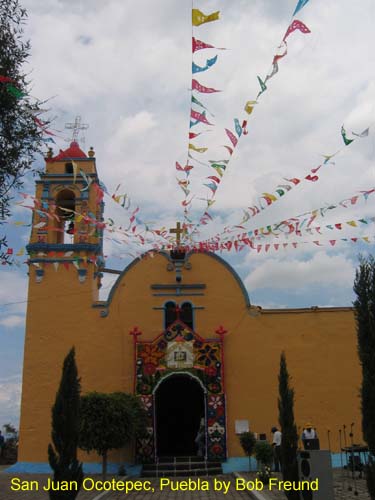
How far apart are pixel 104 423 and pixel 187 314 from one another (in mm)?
5004

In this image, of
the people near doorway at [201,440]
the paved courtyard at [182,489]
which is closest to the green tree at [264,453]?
the paved courtyard at [182,489]

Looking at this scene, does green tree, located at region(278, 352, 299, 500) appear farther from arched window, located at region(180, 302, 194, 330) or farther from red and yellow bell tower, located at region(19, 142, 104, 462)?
red and yellow bell tower, located at region(19, 142, 104, 462)

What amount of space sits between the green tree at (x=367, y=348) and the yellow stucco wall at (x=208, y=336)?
931 cm

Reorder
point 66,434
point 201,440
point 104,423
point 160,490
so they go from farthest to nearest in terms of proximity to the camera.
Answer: point 201,440 → point 104,423 → point 160,490 → point 66,434

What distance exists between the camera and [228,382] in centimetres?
1709

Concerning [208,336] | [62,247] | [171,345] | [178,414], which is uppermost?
[62,247]

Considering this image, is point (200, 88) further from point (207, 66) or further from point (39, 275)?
point (39, 275)

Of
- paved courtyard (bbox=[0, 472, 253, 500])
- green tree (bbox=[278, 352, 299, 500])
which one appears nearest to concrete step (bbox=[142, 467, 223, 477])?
paved courtyard (bbox=[0, 472, 253, 500])

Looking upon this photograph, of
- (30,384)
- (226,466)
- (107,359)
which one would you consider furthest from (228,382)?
(30,384)

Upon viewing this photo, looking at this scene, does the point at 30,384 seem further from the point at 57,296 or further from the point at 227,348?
the point at 227,348

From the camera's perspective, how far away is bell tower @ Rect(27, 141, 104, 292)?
59.5 feet

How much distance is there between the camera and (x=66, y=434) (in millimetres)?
9336

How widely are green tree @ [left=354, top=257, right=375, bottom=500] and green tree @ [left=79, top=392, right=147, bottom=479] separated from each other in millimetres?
7964

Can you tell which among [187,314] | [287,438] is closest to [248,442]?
[187,314]
